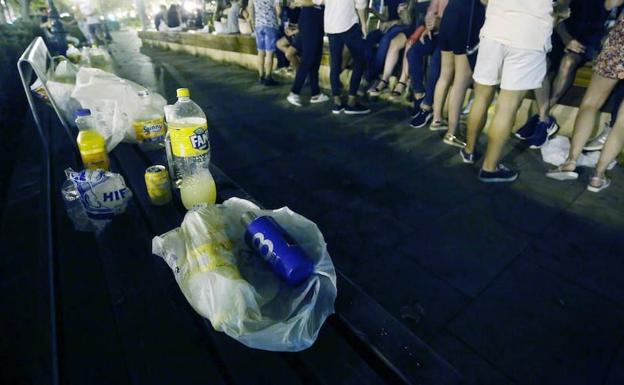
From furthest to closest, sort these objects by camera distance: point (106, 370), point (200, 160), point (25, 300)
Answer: point (200, 160) → point (25, 300) → point (106, 370)

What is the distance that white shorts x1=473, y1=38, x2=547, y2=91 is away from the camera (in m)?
2.55

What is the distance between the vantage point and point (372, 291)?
74.9 inches

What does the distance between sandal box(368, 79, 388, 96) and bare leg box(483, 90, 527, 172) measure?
2926 millimetres

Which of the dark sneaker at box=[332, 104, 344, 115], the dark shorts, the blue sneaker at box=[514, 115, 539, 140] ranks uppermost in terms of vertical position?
the dark shorts

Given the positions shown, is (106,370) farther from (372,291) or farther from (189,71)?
(189,71)

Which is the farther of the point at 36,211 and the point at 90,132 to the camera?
the point at 36,211

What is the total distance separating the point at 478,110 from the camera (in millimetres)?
3100

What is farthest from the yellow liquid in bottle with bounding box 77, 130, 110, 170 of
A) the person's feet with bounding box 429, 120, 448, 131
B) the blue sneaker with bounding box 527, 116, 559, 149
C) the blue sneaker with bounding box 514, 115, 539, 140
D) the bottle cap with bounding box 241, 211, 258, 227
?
the blue sneaker with bounding box 514, 115, 539, 140

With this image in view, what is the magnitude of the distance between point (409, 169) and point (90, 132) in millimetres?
2648

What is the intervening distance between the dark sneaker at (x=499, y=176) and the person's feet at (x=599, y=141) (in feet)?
3.14

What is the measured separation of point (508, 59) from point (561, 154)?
133 centimetres

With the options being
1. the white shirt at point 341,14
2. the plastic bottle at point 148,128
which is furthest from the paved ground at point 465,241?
the white shirt at point 341,14

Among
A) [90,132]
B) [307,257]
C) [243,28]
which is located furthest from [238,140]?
[243,28]

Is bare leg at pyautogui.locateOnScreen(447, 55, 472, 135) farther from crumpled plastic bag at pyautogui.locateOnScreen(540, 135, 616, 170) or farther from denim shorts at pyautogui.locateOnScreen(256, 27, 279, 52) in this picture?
denim shorts at pyautogui.locateOnScreen(256, 27, 279, 52)
